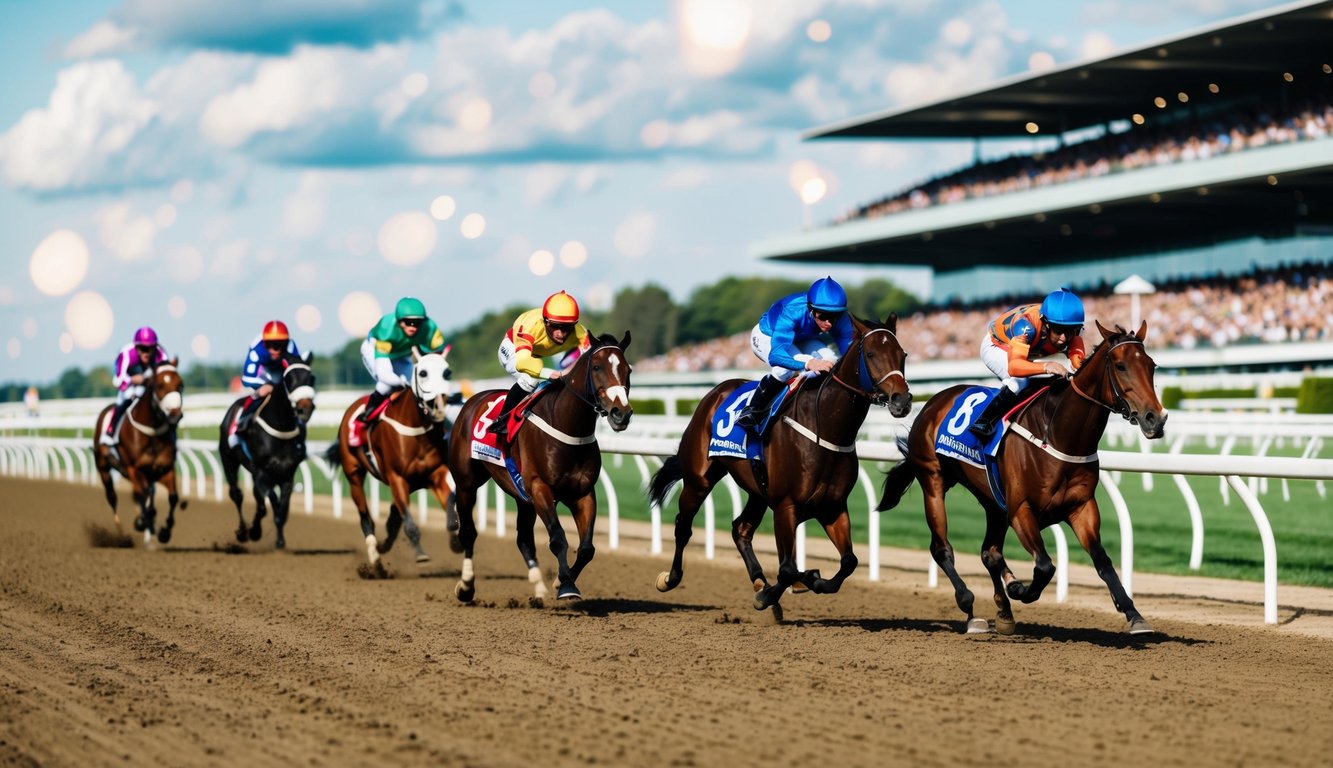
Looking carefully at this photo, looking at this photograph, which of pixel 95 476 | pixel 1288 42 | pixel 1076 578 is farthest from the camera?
pixel 1288 42

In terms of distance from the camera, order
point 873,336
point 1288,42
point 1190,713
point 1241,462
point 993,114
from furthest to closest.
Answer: point 993,114 → point 1288,42 → point 1241,462 → point 873,336 → point 1190,713

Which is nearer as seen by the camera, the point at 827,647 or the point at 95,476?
the point at 827,647

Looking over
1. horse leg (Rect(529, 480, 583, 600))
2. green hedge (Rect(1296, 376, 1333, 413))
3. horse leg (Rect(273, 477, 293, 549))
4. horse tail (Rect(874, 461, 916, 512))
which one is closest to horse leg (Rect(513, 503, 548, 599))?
horse leg (Rect(529, 480, 583, 600))

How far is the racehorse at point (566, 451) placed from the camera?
276 inches

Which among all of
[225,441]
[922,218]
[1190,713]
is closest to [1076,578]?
[1190,713]

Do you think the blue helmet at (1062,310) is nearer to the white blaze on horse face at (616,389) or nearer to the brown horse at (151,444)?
the white blaze on horse face at (616,389)

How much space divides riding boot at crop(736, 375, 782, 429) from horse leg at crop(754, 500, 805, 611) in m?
0.41

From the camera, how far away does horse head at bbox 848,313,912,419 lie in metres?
6.07

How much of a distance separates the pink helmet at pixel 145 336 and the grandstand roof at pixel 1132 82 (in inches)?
847

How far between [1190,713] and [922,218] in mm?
33479

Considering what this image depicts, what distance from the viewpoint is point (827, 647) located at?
5938 mm

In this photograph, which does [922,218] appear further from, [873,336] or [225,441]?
[873,336]

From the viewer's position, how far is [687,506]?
24.5 ft

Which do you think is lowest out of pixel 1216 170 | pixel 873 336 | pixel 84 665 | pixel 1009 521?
pixel 84 665
